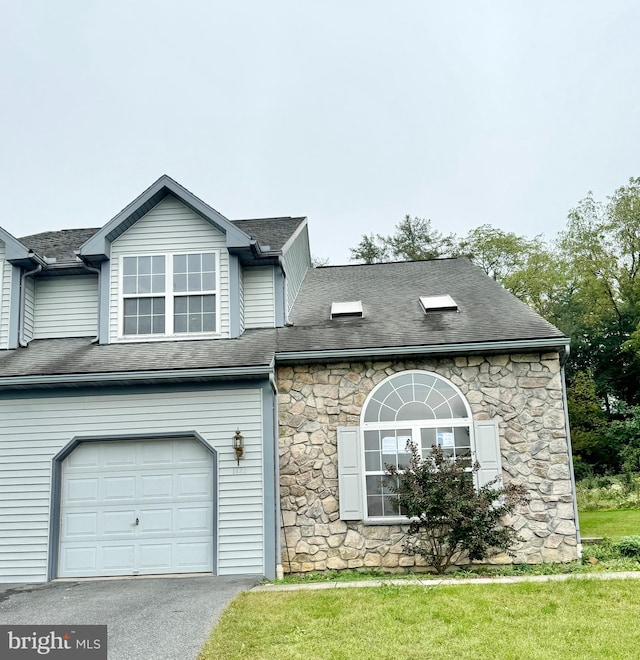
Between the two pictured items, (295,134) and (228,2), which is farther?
(295,134)

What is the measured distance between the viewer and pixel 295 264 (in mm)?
13625

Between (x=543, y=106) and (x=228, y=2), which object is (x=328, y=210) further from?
(x=228, y=2)

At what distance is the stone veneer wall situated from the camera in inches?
382

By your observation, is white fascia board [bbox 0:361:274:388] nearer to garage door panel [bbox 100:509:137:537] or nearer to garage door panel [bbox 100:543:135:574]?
garage door panel [bbox 100:509:137:537]

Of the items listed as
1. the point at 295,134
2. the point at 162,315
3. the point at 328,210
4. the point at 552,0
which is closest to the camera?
the point at 162,315

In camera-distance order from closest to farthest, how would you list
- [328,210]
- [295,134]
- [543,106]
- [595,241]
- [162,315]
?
[162,315] < [543,106] < [295,134] < [595,241] < [328,210]

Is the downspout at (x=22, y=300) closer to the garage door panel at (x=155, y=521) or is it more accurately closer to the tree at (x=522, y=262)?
the garage door panel at (x=155, y=521)

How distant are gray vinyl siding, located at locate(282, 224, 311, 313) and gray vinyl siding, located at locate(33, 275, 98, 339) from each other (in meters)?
3.49

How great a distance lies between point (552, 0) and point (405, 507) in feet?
46.1

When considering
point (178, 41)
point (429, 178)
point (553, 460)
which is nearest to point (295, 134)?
point (429, 178)

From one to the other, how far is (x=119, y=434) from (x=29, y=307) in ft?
11.3

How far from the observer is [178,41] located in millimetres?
19031

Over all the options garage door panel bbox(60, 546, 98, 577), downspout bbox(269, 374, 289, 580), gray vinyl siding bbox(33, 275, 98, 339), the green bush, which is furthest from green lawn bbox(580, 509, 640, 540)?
gray vinyl siding bbox(33, 275, 98, 339)

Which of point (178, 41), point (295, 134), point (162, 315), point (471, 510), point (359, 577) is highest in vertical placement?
point (295, 134)
